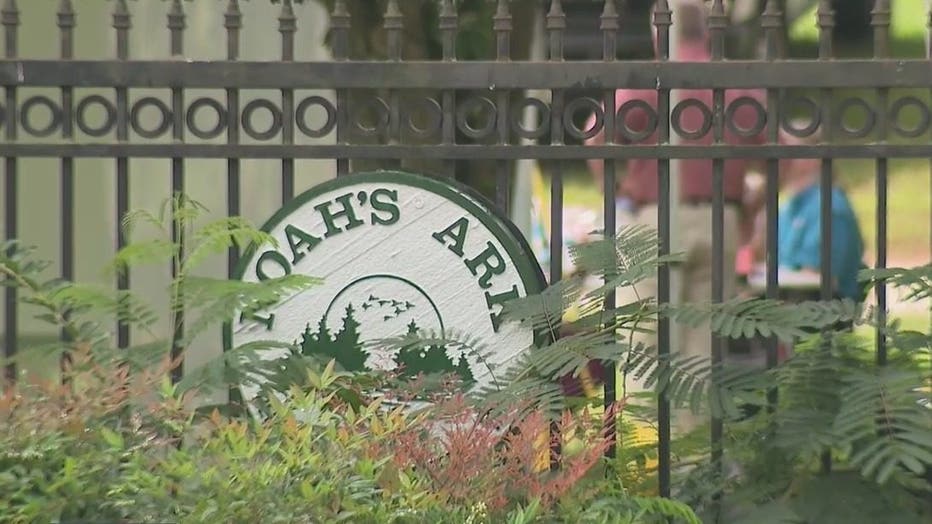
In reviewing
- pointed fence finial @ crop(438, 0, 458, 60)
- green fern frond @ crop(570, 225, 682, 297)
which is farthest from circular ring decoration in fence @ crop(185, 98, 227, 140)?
green fern frond @ crop(570, 225, 682, 297)

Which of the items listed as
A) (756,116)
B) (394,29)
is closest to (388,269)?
(394,29)

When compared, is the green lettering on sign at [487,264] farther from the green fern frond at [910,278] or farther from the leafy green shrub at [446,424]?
the green fern frond at [910,278]

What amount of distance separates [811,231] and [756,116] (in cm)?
400

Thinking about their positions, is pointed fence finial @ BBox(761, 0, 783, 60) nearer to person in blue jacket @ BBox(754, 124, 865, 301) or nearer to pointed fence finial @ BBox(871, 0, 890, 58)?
pointed fence finial @ BBox(871, 0, 890, 58)

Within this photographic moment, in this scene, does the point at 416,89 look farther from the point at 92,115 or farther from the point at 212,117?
the point at 92,115

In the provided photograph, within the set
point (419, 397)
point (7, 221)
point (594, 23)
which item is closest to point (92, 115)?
point (7, 221)

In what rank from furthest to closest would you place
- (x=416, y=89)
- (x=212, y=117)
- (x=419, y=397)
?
(x=212, y=117) < (x=416, y=89) < (x=419, y=397)

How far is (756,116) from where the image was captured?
4.04 metres

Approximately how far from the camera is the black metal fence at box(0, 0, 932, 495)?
3986mm

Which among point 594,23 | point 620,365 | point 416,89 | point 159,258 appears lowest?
point 620,365

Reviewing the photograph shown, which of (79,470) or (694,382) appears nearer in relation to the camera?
(79,470)

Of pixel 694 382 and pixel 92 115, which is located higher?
pixel 92 115

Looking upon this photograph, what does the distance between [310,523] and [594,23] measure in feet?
25.6

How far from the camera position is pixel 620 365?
3.74m
